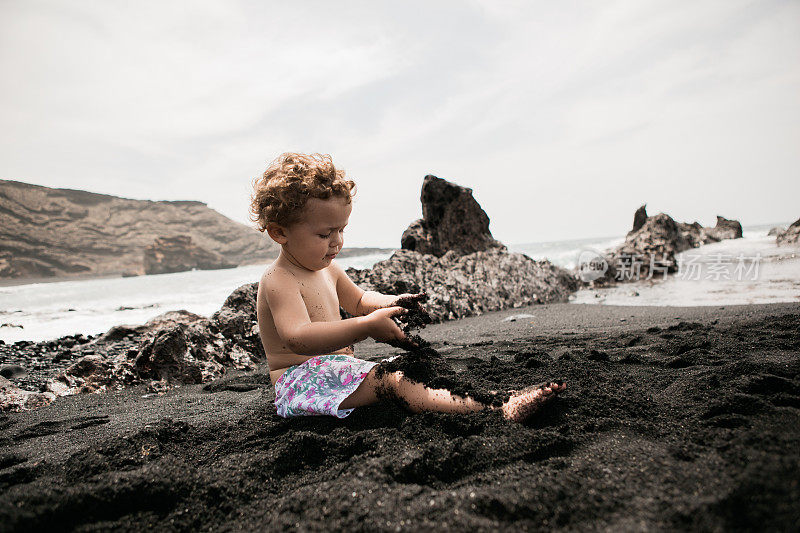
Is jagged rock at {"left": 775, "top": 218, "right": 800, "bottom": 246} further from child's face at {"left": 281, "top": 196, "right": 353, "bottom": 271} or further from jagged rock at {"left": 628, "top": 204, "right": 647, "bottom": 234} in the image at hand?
child's face at {"left": 281, "top": 196, "right": 353, "bottom": 271}

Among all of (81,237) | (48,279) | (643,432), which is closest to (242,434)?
(643,432)

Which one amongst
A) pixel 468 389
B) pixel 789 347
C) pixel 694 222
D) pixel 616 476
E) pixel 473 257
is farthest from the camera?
pixel 694 222

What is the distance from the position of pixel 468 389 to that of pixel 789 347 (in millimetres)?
2191

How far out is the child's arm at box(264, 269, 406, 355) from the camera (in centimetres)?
200

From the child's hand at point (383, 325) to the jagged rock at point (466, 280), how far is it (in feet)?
12.8

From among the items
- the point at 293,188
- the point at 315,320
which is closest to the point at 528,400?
the point at 315,320

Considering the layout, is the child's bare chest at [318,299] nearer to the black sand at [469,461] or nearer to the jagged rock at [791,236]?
the black sand at [469,461]

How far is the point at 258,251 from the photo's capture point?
2889 inches

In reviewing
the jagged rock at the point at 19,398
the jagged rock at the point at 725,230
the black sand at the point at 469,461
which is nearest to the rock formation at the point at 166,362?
the jagged rock at the point at 19,398

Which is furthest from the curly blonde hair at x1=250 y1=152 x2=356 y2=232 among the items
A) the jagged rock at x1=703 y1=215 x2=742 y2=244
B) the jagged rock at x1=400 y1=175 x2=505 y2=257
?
the jagged rock at x1=703 y1=215 x2=742 y2=244

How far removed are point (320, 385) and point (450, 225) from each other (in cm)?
661

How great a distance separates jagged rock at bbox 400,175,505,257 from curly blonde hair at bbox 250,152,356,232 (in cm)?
617

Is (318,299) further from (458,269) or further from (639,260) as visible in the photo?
(639,260)

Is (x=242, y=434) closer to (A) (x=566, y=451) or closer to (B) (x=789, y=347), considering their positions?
(A) (x=566, y=451)
